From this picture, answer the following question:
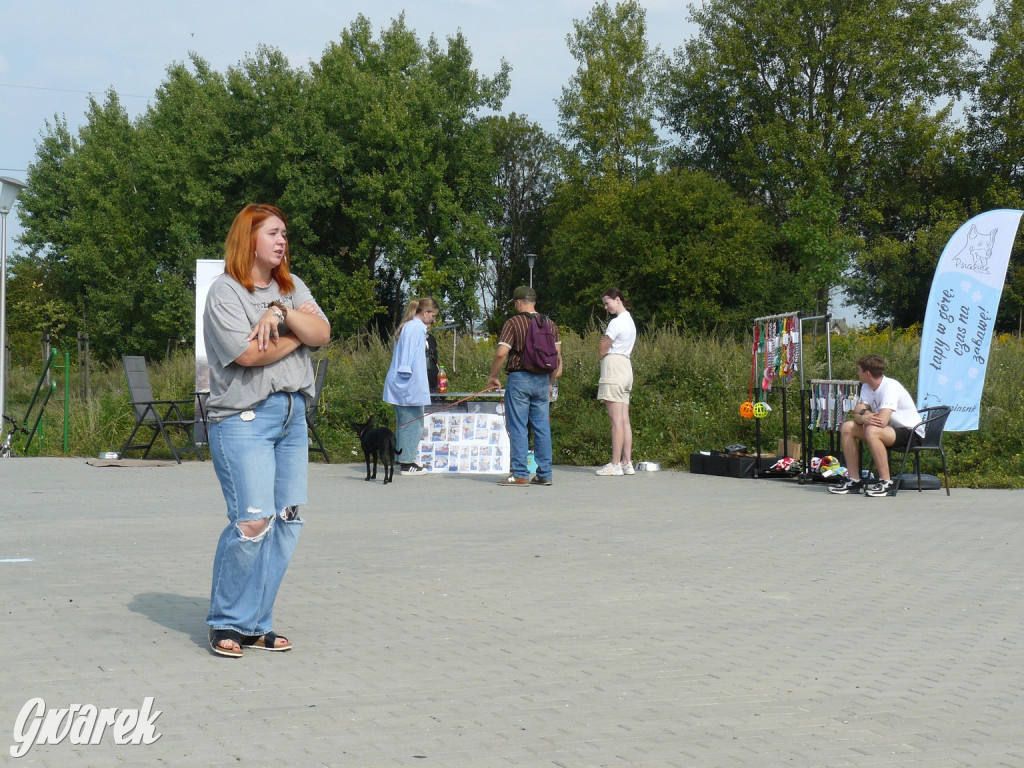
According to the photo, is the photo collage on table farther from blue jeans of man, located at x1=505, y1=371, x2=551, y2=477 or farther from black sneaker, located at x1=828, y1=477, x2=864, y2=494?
black sneaker, located at x1=828, y1=477, x2=864, y2=494

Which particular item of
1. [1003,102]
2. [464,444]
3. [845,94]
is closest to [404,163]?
[845,94]

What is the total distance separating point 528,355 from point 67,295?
4777 centimetres

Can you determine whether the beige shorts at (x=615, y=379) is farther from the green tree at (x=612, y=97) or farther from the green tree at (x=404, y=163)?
the green tree at (x=612, y=97)

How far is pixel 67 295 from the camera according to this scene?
5584 cm

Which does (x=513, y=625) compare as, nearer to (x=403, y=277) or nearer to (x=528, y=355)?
(x=528, y=355)

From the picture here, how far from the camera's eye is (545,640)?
5.61 m

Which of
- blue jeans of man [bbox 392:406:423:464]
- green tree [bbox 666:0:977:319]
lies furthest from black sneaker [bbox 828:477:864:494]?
green tree [bbox 666:0:977:319]

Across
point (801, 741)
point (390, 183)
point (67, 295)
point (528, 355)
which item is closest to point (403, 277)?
point (390, 183)

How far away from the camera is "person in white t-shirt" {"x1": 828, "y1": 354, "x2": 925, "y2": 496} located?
11969 mm

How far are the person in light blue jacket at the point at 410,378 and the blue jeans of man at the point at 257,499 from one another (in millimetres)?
8315

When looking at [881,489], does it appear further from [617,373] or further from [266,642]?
[266,642]

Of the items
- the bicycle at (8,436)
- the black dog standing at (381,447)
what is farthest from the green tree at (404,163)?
the black dog standing at (381,447)

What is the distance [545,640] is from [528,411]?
7.36 m

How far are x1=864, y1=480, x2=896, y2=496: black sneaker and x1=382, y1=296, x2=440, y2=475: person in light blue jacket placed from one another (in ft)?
16.3
